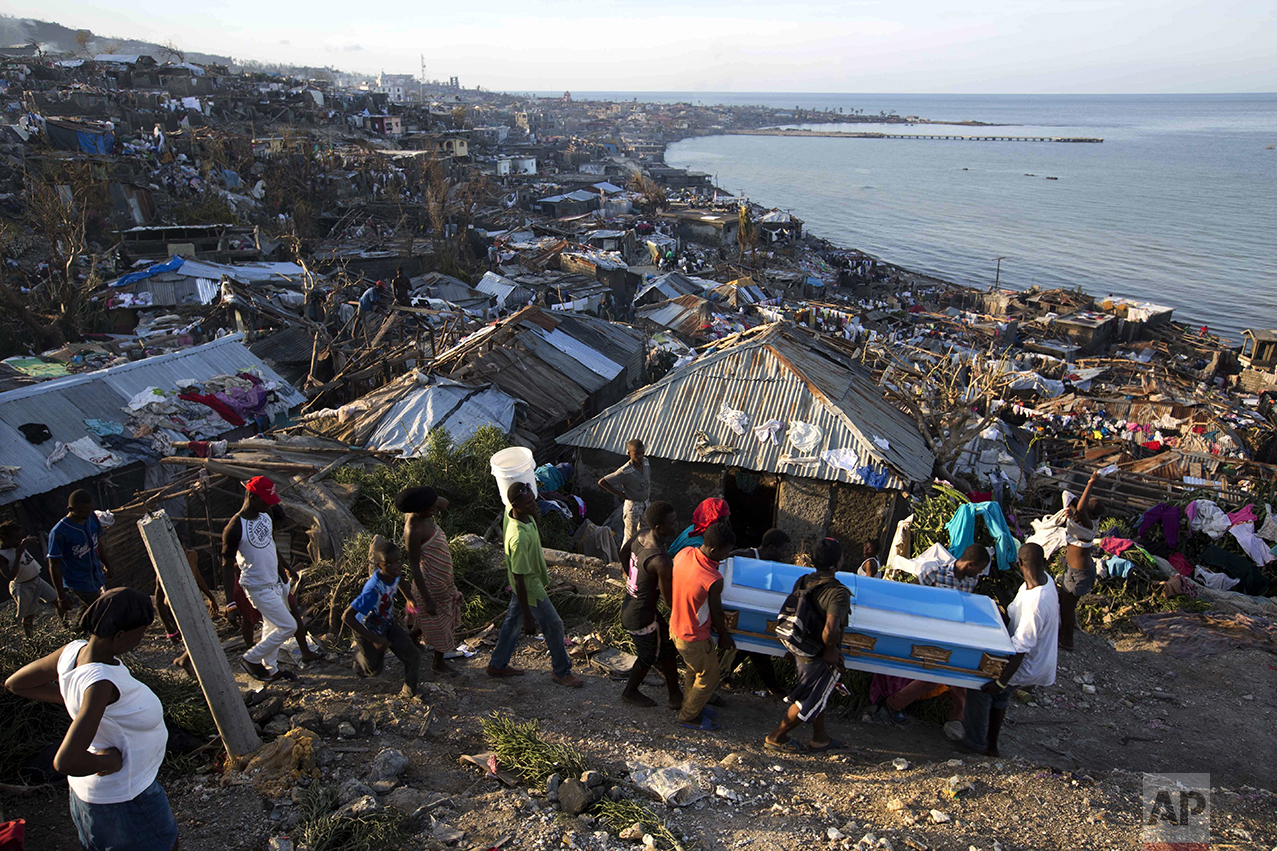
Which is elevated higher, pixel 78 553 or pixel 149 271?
pixel 149 271

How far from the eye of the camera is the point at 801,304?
27562mm

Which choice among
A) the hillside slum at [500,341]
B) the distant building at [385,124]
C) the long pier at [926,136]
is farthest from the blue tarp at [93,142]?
the long pier at [926,136]

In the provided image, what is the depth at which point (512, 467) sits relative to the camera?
5.82 m

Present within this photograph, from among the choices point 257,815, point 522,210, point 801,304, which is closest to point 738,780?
point 257,815

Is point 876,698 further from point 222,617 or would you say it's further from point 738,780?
point 222,617

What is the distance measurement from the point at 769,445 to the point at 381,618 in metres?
5.66

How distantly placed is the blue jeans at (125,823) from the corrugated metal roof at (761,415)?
22.6 ft

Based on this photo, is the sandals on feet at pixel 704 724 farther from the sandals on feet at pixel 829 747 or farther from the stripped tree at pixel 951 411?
the stripped tree at pixel 951 411

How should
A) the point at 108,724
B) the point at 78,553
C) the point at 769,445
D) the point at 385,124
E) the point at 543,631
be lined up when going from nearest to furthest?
the point at 108,724 → the point at 543,631 → the point at 78,553 → the point at 769,445 → the point at 385,124

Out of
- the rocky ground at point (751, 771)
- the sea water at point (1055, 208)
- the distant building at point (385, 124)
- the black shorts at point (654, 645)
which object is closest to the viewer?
the rocky ground at point (751, 771)

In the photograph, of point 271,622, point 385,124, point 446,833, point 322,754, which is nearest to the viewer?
point 446,833

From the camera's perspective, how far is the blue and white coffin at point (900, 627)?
177 inches

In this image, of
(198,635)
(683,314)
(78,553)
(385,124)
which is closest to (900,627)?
(198,635)
